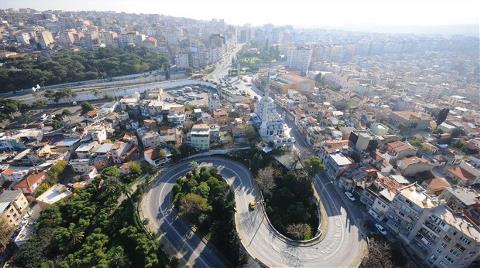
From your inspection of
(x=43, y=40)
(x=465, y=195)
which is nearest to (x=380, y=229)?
(x=465, y=195)

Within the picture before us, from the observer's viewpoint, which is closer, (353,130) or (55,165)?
(55,165)

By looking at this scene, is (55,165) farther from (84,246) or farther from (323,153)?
(323,153)

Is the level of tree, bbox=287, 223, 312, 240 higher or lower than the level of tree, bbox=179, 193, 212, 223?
lower

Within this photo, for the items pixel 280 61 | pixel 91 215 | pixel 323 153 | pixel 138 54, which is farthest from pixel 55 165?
pixel 280 61

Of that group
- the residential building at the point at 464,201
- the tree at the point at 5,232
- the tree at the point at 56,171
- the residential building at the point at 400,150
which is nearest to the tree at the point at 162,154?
the tree at the point at 56,171

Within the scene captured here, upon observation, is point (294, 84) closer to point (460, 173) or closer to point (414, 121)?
point (414, 121)

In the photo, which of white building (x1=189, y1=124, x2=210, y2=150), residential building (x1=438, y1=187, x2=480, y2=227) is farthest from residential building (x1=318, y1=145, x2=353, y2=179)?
white building (x1=189, y1=124, x2=210, y2=150)

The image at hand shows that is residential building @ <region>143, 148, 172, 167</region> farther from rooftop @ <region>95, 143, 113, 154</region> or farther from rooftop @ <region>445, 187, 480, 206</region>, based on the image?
rooftop @ <region>445, 187, 480, 206</region>

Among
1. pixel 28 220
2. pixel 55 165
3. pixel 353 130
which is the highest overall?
pixel 353 130
